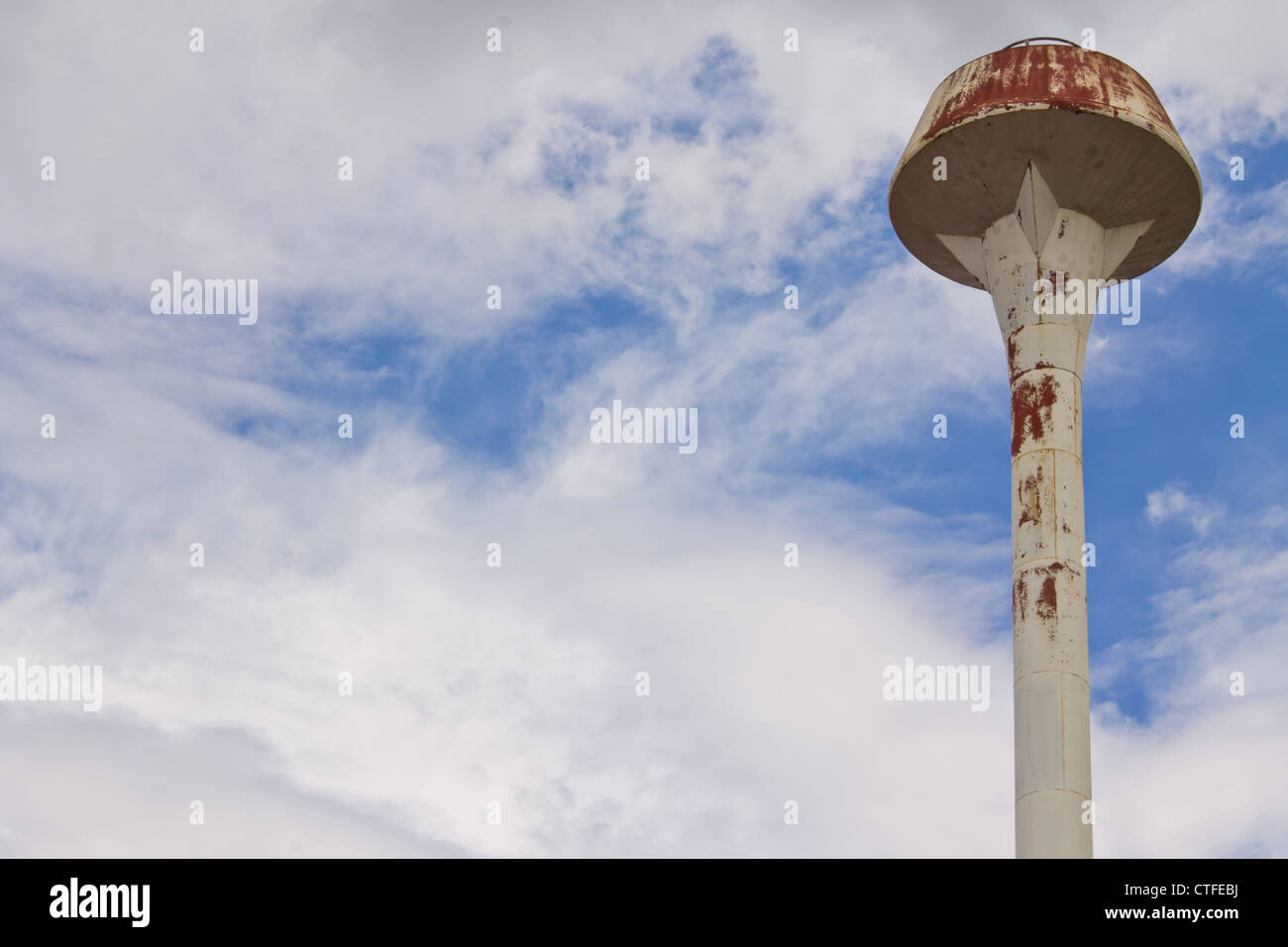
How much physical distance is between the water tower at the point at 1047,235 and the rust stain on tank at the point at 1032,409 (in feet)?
0.08

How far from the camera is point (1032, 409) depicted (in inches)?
1125

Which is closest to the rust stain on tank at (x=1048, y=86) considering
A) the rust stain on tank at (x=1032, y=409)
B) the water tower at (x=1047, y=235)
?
the water tower at (x=1047, y=235)

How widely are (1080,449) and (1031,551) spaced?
2.43 meters

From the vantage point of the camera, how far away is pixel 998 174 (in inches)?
1173

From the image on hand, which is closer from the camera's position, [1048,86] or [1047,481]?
[1047,481]

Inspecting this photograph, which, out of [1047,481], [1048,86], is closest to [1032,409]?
[1047,481]

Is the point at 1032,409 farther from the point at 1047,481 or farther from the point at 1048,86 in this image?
the point at 1048,86

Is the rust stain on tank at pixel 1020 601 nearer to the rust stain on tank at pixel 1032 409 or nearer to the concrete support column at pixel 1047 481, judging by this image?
the concrete support column at pixel 1047 481

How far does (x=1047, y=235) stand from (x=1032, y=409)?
358cm
